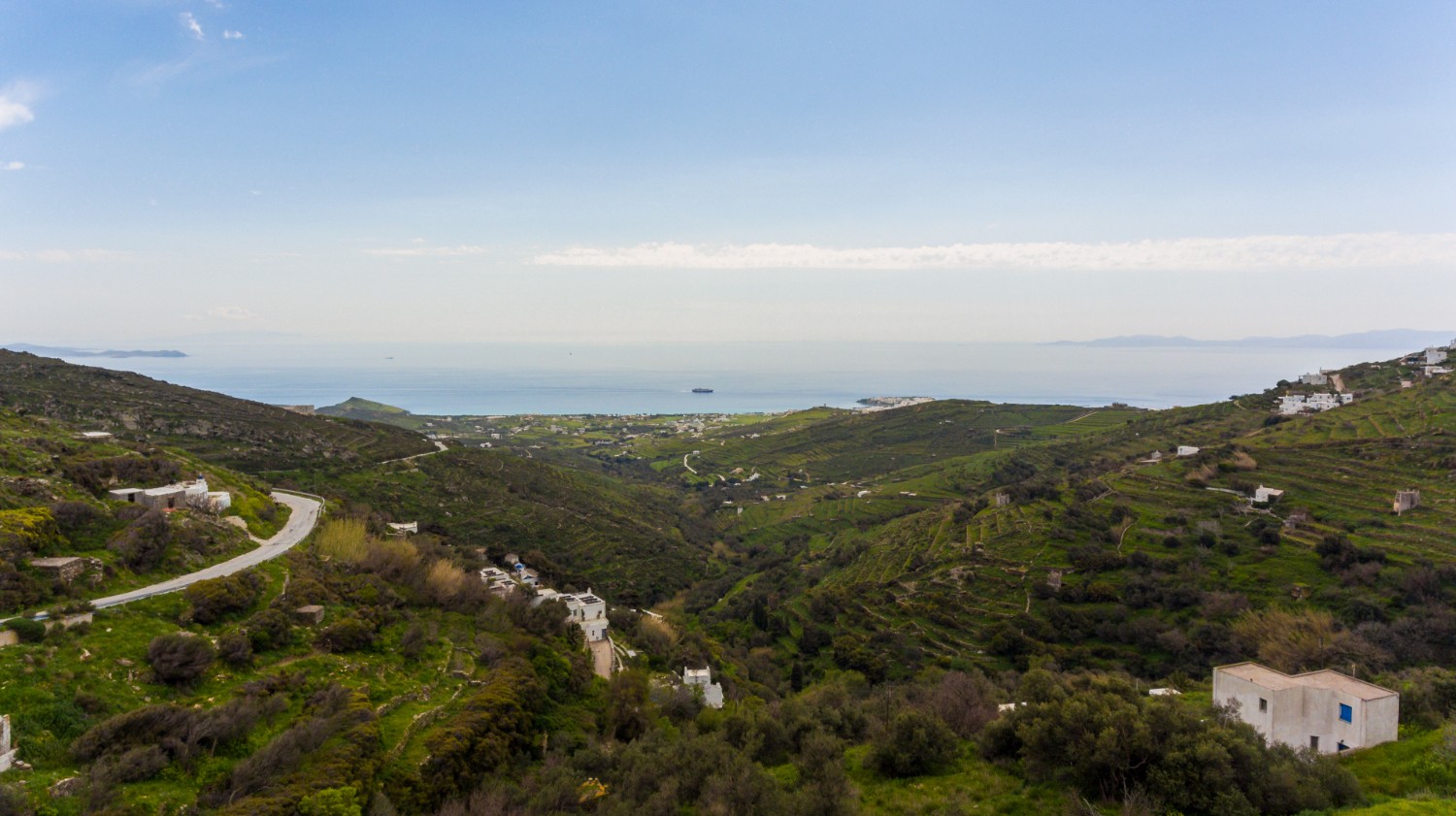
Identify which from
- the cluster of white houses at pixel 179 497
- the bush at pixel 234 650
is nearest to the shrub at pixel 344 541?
the cluster of white houses at pixel 179 497

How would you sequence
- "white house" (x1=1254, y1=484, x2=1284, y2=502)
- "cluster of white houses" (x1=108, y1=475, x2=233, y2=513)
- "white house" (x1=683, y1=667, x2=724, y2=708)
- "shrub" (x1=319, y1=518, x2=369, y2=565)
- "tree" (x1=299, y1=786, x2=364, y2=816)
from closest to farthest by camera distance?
"tree" (x1=299, y1=786, x2=364, y2=816) → "cluster of white houses" (x1=108, y1=475, x2=233, y2=513) → "white house" (x1=683, y1=667, x2=724, y2=708) → "shrub" (x1=319, y1=518, x2=369, y2=565) → "white house" (x1=1254, y1=484, x2=1284, y2=502)

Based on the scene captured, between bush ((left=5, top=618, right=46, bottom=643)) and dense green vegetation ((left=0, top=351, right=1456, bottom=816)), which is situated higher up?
bush ((left=5, top=618, right=46, bottom=643))

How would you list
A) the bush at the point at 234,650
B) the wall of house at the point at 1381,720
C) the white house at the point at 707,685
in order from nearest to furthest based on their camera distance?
the wall of house at the point at 1381,720 → the bush at the point at 234,650 → the white house at the point at 707,685

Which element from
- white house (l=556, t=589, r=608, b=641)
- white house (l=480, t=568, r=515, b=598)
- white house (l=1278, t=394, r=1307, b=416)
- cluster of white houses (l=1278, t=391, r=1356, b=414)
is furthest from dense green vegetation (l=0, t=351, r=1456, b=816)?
white house (l=1278, t=394, r=1307, b=416)

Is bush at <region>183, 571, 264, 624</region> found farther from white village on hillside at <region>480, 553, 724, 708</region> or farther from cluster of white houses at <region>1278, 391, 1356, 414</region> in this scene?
cluster of white houses at <region>1278, 391, 1356, 414</region>

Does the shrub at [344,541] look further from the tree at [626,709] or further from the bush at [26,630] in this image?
the tree at [626,709]

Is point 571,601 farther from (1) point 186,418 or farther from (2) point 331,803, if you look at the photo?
(1) point 186,418

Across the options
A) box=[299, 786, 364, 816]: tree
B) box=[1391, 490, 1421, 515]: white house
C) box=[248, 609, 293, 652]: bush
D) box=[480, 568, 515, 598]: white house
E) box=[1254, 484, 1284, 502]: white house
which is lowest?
box=[480, 568, 515, 598]: white house
